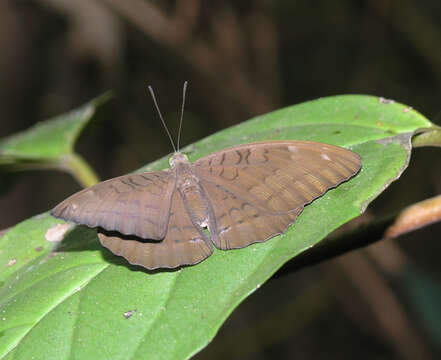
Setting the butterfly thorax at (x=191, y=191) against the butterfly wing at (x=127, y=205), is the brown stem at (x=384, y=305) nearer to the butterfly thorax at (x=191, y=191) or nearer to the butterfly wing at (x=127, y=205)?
the butterfly thorax at (x=191, y=191)

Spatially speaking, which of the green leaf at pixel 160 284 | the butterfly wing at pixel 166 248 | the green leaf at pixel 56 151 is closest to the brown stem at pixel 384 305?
the green leaf at pixel 56 151

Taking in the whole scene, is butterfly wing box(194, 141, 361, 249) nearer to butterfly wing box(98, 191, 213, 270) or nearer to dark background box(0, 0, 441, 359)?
butterfly wing box(98, 191, 213, 270)

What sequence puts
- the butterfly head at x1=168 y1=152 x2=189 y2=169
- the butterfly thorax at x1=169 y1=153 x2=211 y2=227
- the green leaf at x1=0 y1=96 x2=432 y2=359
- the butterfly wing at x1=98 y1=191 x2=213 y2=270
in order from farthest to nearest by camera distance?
1. the butterfly head at x1=168 y1=152 x2=189 y2=169
2. the butterfly thorax at x1=169 y1=153 x2=211 y2=227
3. the butterfly wing at x1=98 y1=191 x2=213 y2=270
4. the green leaf at x1=0 y1=96 x2=432 y2=359

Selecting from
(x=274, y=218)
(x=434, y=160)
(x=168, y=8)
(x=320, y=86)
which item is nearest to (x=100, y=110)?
(x=274, y=218)

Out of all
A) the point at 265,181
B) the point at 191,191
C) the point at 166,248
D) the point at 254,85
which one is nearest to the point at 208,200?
the point at 191,191

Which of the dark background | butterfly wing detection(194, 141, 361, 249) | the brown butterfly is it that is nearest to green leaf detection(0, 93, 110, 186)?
the brown butterfly

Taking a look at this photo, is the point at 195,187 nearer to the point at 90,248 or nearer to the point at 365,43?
the point at 90,248
